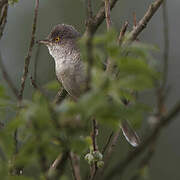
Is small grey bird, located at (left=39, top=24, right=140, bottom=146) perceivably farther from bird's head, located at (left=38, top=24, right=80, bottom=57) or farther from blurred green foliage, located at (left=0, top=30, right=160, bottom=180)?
blurred green foliage, located at (left=0, top=30, right=160, bottom=180)

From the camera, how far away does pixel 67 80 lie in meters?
4.30

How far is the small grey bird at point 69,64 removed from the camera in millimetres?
4121

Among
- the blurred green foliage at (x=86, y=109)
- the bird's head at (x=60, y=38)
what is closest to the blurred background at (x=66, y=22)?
the bird's head at (x=60, y=38)

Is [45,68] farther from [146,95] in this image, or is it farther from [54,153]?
[54,153]

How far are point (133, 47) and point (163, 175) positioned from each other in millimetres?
7011

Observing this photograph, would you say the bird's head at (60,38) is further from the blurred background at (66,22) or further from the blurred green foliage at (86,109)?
the blurred background at (66,22)

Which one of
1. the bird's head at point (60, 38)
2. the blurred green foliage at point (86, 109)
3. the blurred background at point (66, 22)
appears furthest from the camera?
the blurred background at point (66, 22)

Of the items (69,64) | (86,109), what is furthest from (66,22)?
(86,109)

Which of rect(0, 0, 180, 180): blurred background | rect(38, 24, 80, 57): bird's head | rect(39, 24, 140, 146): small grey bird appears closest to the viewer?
rect(39, 24, 140, 146): small grey bird

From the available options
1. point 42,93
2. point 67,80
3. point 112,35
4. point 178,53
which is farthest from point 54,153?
point 178,53

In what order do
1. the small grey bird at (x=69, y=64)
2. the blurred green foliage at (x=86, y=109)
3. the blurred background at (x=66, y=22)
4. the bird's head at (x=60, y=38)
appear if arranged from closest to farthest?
1. the blurred green foliage at (x=86, y=109)
2. the small grey bird at (x=69, y=64)
3. the bird's head at (x=60, y=38)
4. the blurred background at (x=66, y=22)

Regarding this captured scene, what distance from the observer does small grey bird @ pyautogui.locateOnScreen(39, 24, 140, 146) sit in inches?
162

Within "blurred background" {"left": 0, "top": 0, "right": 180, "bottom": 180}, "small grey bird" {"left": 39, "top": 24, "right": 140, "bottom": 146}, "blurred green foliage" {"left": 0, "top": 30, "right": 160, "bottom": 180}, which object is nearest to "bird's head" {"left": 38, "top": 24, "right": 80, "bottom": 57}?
"small grey bird" {"left": 39, "top": 24, "right": 140, "bottom": 146}

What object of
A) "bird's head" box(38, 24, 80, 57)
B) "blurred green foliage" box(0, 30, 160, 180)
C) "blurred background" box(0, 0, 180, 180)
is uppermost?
"blurred green foliage" box(0, 30, 160, 180)
